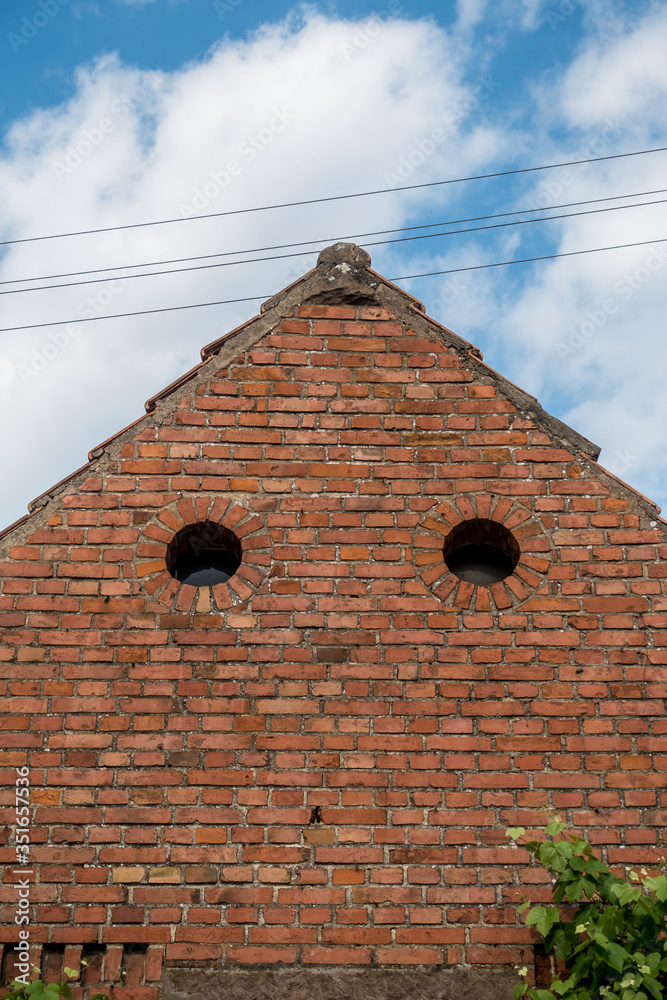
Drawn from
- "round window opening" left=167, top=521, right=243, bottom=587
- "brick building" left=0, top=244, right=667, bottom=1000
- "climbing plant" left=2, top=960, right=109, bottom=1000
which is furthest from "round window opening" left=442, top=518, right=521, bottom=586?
"climbing plant" left=2, top=960, right=109, bottom=1000

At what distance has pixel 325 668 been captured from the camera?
440 centimetres

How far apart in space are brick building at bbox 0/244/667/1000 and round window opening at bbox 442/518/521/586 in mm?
16

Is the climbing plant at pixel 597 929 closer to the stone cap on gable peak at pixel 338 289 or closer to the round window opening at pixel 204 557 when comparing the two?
the round window opening at pixel 204 557

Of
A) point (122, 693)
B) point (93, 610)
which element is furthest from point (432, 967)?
point (93, 610)

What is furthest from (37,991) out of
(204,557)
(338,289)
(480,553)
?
(338,289)

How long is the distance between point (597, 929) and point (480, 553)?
181 centimetres

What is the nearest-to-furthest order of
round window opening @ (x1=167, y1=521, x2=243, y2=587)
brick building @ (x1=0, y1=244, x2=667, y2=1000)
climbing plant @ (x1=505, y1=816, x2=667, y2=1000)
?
climbing plant @ (x1=505, y1=816, x2=667, y2=1000) → brick building @ (x1=0, y1=244, x2=667, y2=1000) → round window opening @ (x1=167, y1=521, x2=243, y2=587)

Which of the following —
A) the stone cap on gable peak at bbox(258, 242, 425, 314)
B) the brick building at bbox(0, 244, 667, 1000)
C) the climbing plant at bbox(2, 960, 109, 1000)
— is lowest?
the climbing plant at bbox(2, 960, 109, 1000)

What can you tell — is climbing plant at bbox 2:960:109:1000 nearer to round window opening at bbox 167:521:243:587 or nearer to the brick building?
the brick building

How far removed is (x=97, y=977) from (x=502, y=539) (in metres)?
2.58

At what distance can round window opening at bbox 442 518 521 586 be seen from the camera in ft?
15.6

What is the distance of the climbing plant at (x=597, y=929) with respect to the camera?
360 cm

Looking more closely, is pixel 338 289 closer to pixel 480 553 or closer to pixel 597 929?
pixel 480 553

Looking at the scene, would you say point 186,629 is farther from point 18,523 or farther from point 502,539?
point 502,539
